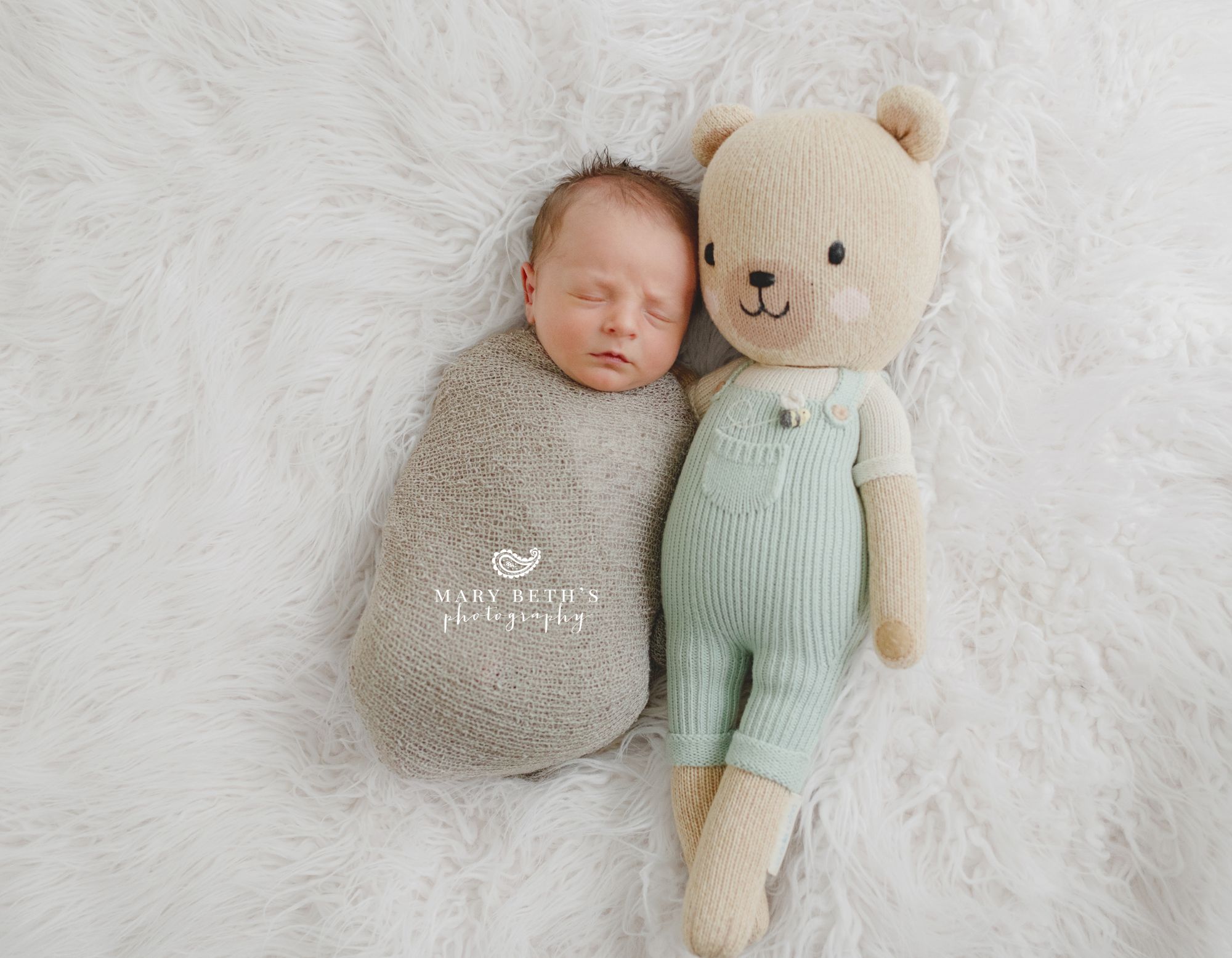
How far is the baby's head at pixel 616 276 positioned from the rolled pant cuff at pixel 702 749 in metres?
0.41

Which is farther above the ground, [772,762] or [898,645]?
[898,645]

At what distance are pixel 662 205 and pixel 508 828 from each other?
74cm

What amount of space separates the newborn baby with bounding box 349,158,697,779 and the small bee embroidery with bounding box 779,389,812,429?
155 mm

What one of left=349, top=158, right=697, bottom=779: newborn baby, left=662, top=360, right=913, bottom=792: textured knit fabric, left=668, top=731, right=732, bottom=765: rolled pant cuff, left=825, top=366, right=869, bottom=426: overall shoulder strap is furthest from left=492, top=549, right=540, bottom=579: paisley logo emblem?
left=825, top=366, right=869, bottom=426: overall shoulder strap

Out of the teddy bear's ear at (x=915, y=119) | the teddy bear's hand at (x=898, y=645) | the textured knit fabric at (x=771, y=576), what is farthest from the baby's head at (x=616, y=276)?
the teddy bear's hand at (x=898, y=645)

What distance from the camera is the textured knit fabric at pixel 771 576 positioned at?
33.5 inches

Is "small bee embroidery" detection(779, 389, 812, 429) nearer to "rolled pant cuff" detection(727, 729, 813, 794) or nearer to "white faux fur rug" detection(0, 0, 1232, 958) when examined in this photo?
"white faux fur rug" detection(0, 0, 1232, 958)

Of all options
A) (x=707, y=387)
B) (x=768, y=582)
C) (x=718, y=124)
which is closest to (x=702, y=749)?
(x=768, y=582)

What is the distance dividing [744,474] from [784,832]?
37cm

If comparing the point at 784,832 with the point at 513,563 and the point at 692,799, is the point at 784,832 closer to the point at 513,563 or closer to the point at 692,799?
the point at 692,799

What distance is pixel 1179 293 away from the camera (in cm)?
90

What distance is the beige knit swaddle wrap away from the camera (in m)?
0.89

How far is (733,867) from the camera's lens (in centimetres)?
82

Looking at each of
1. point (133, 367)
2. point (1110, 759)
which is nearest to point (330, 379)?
point (133, 367)
